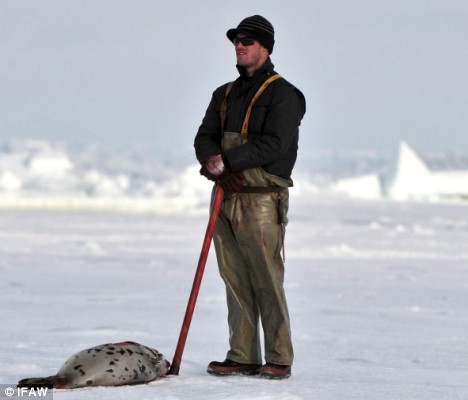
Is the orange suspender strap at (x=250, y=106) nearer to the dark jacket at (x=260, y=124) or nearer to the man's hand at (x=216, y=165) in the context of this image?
the dark jacket at (x=260, y=124)

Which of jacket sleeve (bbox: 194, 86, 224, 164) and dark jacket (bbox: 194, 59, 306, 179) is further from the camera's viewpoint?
jacket sleeve (bbox: 194, 86, 224, 164)

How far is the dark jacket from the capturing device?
3.95 meters

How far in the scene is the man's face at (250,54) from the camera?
161 inches

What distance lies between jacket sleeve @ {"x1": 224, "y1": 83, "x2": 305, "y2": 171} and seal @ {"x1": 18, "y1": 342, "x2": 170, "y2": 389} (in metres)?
0.83

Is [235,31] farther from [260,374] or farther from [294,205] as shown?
[294,205]

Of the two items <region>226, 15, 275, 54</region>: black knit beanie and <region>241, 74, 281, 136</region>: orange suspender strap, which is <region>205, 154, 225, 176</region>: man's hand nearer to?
<region>241, 74, 281, 136</region>: orange suspender strap

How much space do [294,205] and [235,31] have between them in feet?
71.1

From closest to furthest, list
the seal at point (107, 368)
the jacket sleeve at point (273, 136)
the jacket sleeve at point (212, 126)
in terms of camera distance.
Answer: the seal at point (107, 368), the jacket sleeve at point (273, 136), the jacket sleeve at point (212, 126)

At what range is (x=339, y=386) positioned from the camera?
3.87 m

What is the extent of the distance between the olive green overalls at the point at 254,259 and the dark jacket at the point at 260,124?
37 mm

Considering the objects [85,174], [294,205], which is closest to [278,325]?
[294,205]
